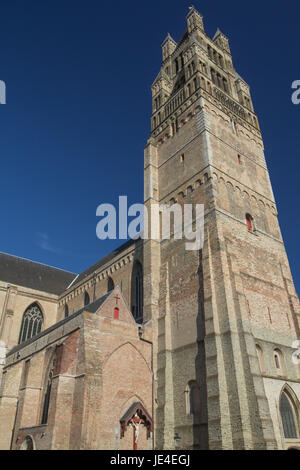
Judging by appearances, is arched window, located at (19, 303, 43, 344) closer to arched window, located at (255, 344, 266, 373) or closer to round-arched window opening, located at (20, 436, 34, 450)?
round-arched window opening, located at (20, 436, 34, 450)

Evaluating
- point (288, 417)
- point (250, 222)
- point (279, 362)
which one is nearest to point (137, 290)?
point (250, 222)

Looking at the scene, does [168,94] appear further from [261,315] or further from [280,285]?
[261,315]

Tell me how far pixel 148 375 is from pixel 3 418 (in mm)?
9558

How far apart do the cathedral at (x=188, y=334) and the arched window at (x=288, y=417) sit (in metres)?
0.07

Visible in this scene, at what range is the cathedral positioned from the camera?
15.2m

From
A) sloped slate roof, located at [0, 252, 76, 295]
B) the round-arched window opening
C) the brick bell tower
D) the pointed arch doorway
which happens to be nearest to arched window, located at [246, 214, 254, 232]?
the brick bell tower

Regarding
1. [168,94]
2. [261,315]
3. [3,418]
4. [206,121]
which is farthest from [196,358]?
[168,94]

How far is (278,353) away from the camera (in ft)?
60.5

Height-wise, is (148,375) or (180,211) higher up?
(180,211)

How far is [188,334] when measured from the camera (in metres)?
18.8

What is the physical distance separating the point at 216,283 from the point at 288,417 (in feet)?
23.4

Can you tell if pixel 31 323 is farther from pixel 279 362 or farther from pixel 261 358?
pixel 279 362

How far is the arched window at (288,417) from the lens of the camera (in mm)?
16038

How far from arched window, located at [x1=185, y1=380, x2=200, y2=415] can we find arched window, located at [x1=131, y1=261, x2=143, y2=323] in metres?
6.88
